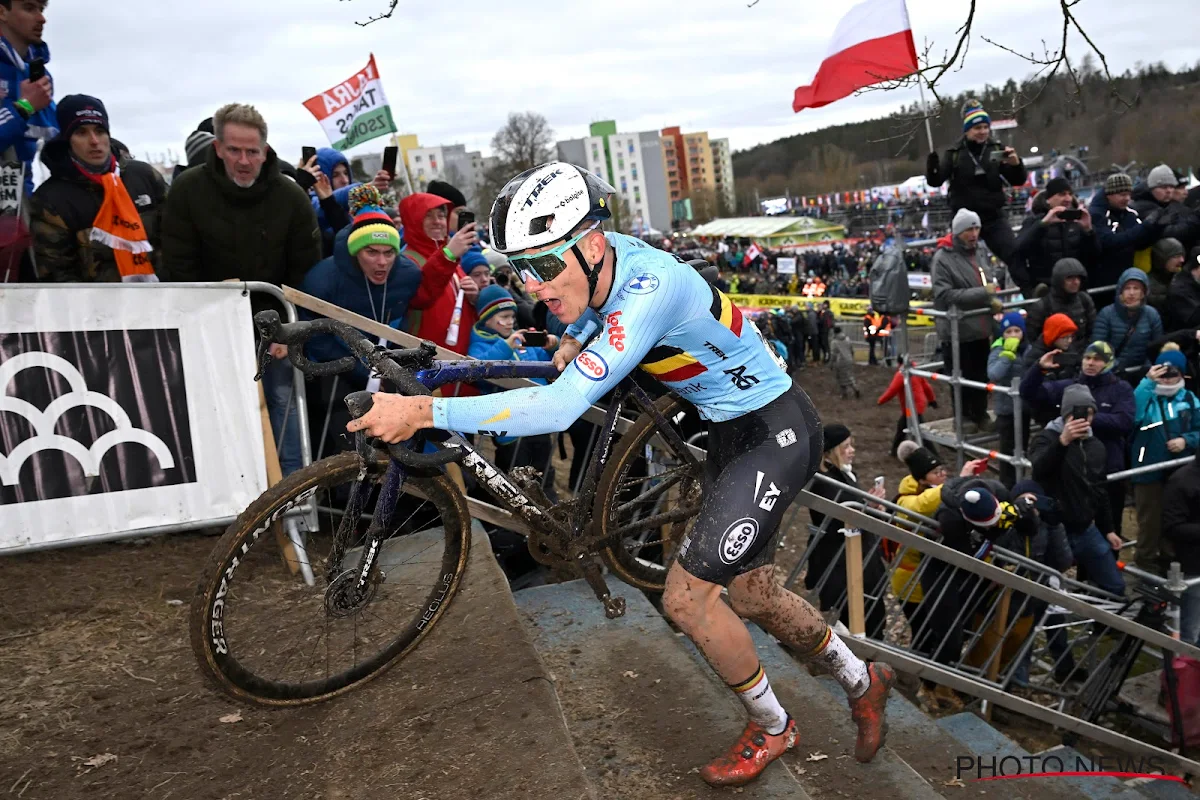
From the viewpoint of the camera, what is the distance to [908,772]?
3676mm

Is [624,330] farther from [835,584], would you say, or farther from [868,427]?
[868,427]

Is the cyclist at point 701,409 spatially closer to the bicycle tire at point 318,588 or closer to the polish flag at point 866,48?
the bicycle tire at point 318,588

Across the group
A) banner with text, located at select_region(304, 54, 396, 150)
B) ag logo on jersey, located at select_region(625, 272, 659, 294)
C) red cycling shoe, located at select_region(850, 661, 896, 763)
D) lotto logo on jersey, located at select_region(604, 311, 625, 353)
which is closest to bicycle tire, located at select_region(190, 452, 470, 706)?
lotto logo on jersey, located at select_region(604, 311, 625, 353)

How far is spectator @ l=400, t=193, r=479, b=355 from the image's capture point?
18.3ft

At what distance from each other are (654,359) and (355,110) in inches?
296

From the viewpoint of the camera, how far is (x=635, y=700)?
3.99 meters

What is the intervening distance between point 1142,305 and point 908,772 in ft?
24.4

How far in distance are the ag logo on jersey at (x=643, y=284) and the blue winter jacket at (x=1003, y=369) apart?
771cm

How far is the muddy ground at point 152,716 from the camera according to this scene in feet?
10.4

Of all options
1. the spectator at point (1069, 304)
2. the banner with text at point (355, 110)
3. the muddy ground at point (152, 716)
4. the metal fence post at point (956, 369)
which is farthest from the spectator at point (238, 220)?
the metal fence post at point (956, 369)

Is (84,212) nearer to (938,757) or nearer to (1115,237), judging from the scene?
(938,757)

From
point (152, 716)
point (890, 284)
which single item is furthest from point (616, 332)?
point (890, 284)

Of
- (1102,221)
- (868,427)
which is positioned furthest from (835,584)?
(868,427)

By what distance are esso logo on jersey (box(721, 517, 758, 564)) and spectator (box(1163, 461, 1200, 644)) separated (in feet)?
19.4
